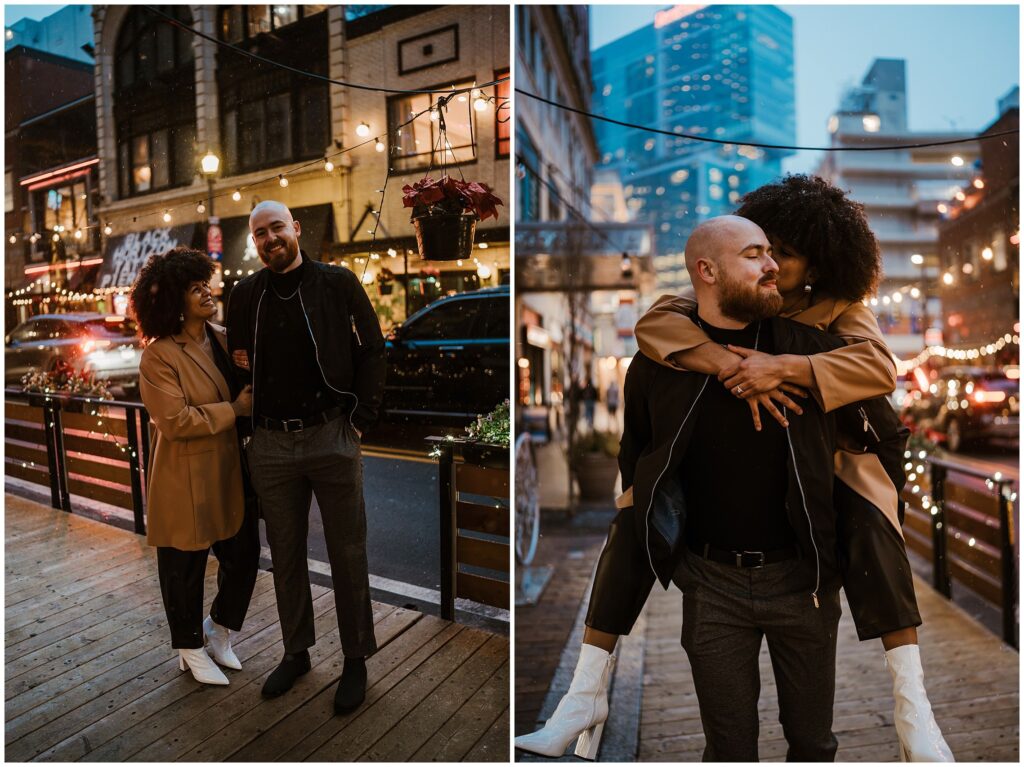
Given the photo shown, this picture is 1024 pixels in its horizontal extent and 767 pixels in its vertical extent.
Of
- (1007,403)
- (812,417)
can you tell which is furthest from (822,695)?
(1007,403)

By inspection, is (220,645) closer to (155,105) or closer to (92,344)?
(92,344)

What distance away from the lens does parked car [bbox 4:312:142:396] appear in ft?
9.20

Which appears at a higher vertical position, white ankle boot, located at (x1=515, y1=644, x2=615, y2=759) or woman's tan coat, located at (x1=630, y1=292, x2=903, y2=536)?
woman's tan coat, located at (x1=630, y1=292, x2=903, y2=536)

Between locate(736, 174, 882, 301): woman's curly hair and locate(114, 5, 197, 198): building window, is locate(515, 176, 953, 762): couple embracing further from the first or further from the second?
locate(114, 5, 197, 198): building window

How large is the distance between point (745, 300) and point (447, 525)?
1.57 metres

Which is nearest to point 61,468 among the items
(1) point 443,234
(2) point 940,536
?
(1) point 443,234

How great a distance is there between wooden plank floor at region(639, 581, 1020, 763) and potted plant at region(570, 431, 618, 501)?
10.2 feet

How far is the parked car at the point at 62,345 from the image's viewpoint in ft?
9.20

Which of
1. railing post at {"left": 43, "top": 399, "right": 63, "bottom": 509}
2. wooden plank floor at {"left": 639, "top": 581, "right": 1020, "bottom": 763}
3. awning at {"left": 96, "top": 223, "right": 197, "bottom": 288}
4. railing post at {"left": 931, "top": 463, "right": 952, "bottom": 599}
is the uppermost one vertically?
awning at {"left": 96, "top": 223, "right": 197, "bottom": 288}

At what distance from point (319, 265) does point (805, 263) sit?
1664 mm

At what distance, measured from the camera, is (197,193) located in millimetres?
2689

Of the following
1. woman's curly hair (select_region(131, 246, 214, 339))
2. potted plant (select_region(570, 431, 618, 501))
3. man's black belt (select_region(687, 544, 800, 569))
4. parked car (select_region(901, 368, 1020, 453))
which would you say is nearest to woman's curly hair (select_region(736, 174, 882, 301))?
man's black belt (select_region(687, 544, 800, 569))

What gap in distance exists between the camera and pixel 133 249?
273cm

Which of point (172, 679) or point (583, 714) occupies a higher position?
point (583, 714)
